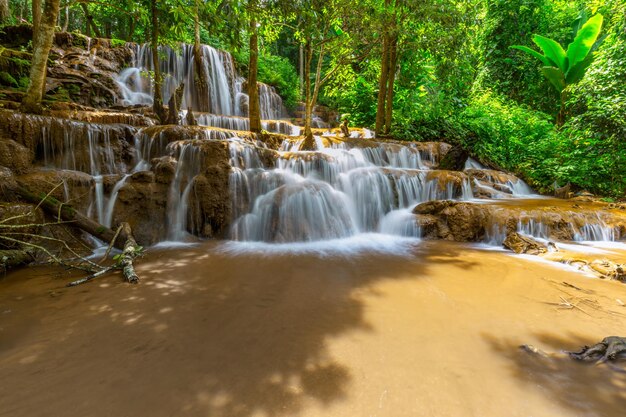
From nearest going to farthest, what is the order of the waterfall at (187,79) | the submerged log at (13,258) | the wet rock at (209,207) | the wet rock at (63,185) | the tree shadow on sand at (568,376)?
the tree shadow on sand at (568,376) < the submerged log at (13,258) < the wet rock at (63,185) < the wet rock at (209,207) < the waterfall at (187,79)

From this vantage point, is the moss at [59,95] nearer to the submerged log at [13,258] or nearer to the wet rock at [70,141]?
the wet rock at [70,141]

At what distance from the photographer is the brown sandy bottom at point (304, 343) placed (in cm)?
176

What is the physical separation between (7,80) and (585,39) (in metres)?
20.7

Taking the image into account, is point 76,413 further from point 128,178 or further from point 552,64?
point 552,64

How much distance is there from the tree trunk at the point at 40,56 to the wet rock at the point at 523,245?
10.6 metres

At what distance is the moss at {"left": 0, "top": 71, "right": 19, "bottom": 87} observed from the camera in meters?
9.15

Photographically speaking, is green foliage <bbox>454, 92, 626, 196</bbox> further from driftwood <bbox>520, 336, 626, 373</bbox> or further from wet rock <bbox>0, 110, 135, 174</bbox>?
wet rock <bbox>0, 110, 135, 174</bbox>

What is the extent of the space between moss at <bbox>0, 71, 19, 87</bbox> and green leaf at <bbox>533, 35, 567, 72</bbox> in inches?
764

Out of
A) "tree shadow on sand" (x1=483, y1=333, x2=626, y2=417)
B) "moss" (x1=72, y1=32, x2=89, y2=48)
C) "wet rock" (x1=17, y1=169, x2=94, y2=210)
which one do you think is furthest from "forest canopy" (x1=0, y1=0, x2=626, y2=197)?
"tree shadow on sand" (x1=483, y1=333, x2=626, y2=417)

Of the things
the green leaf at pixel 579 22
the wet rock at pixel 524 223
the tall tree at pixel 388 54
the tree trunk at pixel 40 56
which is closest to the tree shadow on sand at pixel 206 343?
the wet rock at pixel 524 223

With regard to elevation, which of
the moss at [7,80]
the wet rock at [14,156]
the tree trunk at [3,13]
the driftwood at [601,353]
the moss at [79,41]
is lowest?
the driftwood at [601,353]

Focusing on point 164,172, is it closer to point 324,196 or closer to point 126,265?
point 126,265

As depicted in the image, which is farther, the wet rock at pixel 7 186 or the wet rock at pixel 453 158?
the wet rock at pixel 453 158

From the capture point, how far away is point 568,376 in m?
1.97
